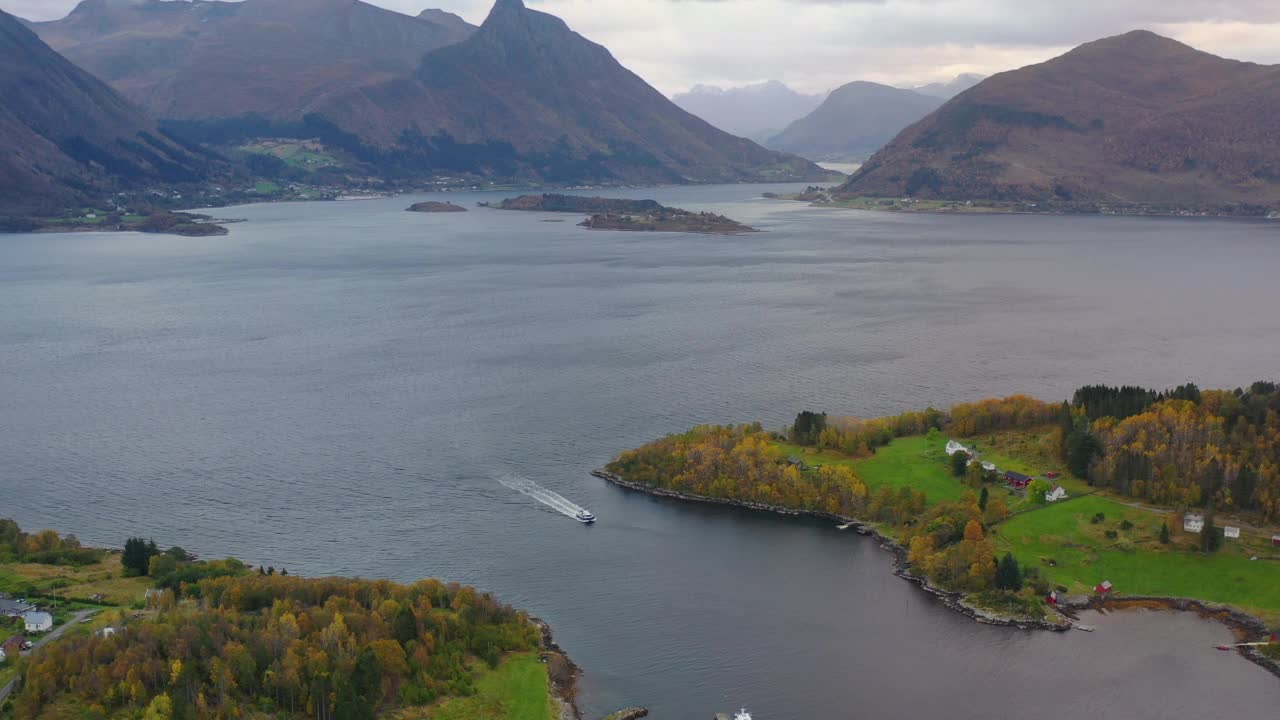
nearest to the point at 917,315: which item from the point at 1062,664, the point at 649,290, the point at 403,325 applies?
the point at 649,290

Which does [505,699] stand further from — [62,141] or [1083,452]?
[62,141]

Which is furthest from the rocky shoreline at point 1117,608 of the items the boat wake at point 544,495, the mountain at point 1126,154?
the mountain at point 1126,154

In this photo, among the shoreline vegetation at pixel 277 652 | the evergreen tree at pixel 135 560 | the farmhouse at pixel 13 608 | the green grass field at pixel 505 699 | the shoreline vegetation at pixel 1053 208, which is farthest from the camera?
the shoreline vegetation at pixel 1053 208

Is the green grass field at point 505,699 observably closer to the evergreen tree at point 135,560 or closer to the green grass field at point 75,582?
the green grass field at point 75,582

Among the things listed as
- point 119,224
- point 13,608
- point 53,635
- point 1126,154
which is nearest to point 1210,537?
point 53,635

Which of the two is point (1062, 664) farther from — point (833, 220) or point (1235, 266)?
point (833, 220)

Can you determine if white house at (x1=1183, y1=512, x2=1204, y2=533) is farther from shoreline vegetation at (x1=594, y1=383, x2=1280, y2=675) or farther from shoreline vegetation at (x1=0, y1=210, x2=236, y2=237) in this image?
shoreline vegetation at (x1=0, y1=210, x2=236, y2=237)

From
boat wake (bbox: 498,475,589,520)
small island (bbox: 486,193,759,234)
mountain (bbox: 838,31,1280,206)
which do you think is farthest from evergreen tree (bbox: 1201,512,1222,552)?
mountain (bbox: 838,31,1280,206)
